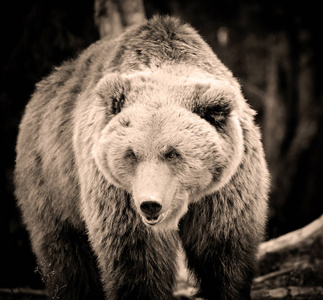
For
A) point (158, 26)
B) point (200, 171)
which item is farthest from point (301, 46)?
point (200, 171)

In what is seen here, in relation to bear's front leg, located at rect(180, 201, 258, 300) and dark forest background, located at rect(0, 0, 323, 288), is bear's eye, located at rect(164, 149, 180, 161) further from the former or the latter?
dark forest background, located at rect(0, 0, 323, 288)

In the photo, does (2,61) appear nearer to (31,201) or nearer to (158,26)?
(31,201)

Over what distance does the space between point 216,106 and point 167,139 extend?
51 centimetres

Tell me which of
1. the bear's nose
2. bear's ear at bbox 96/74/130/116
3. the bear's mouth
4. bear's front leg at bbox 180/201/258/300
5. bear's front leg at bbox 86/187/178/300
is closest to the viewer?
the bear's nose

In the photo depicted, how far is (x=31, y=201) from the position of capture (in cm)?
555

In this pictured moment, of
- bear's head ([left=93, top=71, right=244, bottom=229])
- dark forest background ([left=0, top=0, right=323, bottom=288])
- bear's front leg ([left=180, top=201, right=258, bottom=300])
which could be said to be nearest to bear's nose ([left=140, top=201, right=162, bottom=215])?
bear's head ([left=93, top=71, right=244, bottom=229])

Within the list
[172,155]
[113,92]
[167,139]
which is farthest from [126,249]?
[113,92]

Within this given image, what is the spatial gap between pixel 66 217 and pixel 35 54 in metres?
4.17

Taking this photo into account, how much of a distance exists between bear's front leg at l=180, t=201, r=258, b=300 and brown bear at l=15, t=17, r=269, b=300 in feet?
0.03

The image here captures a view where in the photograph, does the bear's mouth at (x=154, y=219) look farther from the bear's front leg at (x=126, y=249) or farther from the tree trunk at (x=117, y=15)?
the tree trunk at (x=117, y=15)

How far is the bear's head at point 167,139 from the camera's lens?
153 inches

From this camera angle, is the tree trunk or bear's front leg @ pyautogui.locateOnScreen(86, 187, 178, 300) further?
the tree trunk

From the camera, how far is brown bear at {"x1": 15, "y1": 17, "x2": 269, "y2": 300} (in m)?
3.97

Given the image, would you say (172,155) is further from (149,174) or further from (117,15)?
(117,15)
